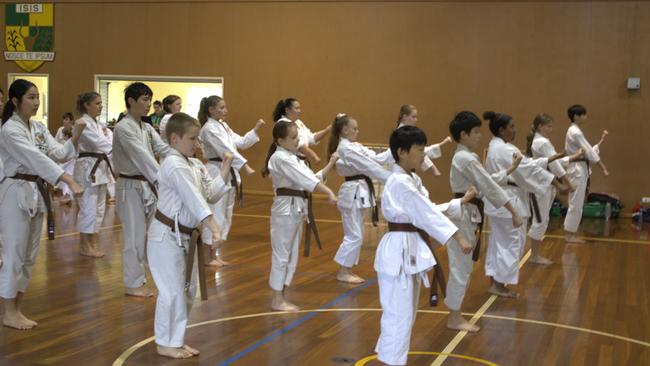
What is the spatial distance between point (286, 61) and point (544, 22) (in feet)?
14.8

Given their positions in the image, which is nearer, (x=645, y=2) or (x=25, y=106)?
(x=25, y=106)

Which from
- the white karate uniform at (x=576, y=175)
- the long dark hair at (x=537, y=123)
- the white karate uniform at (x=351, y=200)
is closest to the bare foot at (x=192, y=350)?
the white karate uniform at (x=351, y=200)

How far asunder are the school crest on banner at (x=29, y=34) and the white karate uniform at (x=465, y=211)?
468 inches

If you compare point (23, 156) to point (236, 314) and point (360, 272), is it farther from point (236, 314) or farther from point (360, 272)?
point (360, 272)

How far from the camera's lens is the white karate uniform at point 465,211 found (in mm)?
5215

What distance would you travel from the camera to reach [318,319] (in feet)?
18.1

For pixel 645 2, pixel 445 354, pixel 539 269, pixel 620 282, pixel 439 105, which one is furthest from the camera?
pixel 439 105

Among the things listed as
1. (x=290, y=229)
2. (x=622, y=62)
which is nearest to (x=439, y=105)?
(x=622, y=62)

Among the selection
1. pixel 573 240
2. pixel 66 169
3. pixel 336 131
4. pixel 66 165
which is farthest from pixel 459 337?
pixel 66 165

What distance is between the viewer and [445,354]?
4.74m

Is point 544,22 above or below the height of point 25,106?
above

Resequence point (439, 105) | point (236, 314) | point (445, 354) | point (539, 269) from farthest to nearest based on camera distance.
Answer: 1. point (439, 105)
2. point (539, 269)
3. point (236, 314)
4. point (445, 354)

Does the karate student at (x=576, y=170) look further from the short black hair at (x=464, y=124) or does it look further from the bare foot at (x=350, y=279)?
the short black hair at (x=464, y=124)

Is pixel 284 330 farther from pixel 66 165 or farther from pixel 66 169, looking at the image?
pixel 66 165
